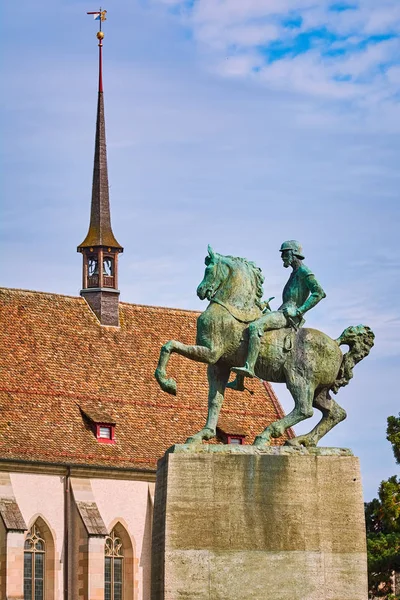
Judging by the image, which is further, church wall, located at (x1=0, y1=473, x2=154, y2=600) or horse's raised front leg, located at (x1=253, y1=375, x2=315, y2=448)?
church wall, located at (x1=0, y1=473, x2=154, y2=600)

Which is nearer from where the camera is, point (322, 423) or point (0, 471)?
point (322, 423)

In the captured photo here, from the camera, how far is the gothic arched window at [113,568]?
2108 inches

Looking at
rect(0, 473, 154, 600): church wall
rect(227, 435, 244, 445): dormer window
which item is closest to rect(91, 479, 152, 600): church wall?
rect(0, 473, 154, 600): church wall

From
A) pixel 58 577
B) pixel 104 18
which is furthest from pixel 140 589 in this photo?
pixel 104 18

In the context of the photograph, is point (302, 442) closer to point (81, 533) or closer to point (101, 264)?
point (81, 533)

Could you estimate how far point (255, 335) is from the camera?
69.1ft

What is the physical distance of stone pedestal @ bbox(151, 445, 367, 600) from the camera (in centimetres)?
2022

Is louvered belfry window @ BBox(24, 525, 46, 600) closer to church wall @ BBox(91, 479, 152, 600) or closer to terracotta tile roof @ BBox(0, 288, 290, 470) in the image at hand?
church wall @ BBox(91, 479, 152, 600)

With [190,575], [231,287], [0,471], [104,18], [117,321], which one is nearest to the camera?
[190,575]

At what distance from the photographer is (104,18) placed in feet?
211

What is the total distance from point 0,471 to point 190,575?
107 ft

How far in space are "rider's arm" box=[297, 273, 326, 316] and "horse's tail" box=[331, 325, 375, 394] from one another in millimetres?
598

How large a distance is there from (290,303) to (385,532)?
26.8 metres

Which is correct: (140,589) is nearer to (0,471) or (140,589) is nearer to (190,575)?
(0,471)
